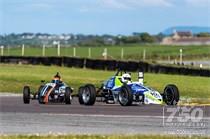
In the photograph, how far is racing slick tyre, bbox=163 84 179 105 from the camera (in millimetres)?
22545

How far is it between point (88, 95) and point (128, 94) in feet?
5.50

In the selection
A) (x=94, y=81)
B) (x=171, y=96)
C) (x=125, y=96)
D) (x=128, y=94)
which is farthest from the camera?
(x=94, y=81)

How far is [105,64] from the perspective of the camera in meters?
45.6

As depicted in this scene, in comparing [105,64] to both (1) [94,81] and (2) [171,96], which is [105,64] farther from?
(2) [171,96]

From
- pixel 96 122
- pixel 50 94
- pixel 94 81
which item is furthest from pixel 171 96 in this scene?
pixel 94 81

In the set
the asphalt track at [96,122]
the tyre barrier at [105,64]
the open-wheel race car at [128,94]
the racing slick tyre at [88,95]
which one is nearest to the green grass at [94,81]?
the tyre barrier at [105,64]

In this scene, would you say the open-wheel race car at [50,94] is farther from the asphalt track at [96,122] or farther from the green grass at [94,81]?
the green grass at [94,81]

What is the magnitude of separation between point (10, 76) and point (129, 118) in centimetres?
2003

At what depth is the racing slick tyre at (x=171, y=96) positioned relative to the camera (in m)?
22.5

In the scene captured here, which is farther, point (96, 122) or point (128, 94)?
point (128, 94)

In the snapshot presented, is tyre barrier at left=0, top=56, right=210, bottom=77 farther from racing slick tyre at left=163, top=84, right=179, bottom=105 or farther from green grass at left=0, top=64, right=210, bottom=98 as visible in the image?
racing slick tyre at left=163, top=84, right=179, bottom=105

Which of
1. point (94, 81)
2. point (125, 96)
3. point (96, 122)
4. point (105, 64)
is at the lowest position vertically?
point (96, 122)

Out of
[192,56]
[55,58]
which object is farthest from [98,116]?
[192,56]

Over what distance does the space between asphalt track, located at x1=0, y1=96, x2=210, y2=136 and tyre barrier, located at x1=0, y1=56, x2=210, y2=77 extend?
19132 mm
